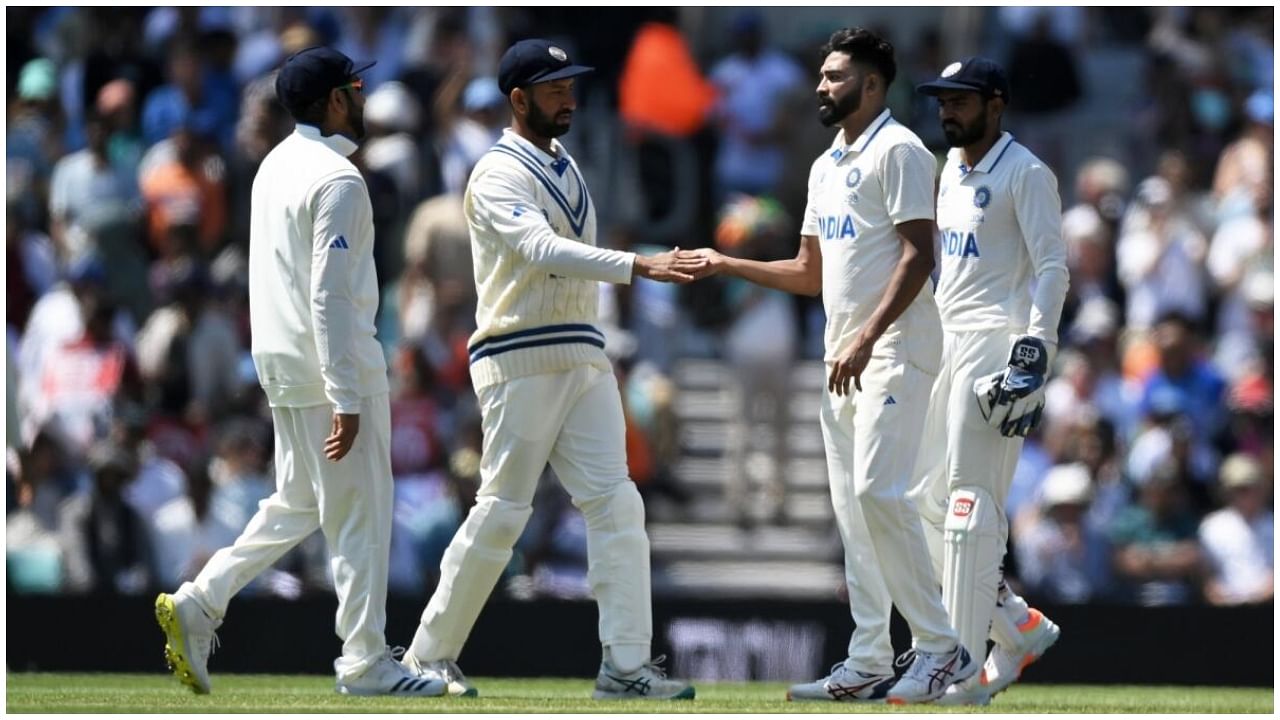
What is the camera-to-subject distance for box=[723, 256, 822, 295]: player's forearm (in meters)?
8.21

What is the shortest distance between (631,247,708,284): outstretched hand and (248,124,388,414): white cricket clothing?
0.86 meters

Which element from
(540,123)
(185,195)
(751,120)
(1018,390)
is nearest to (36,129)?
(185,195)

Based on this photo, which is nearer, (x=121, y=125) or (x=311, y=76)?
(x=311, y=76)

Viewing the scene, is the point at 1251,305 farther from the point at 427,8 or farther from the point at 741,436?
the point at 427,8

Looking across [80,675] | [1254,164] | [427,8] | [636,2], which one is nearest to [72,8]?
[427,8]

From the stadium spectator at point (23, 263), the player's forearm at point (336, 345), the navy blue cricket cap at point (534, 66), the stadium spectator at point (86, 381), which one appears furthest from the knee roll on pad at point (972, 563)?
the stadium spectator at point (23, 263)

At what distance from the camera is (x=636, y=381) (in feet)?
42.4

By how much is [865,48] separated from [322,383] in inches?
81.2

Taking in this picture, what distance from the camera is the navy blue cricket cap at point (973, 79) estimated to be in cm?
807

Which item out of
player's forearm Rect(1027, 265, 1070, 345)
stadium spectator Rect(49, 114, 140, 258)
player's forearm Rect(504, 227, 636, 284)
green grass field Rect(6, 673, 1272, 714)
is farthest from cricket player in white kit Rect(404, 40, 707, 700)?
stadium spectator Rect(49, 114, 140, 258)

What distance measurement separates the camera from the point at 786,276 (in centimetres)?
832

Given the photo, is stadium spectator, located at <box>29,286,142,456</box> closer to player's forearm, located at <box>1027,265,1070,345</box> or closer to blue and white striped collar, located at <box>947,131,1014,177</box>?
blue and white striped collar, located at <box>947,131,1014,177</box>

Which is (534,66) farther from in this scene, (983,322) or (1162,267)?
(1162,267)

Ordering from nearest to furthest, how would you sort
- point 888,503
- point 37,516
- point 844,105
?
point 888,503 → point 844,105 → point 37,516
